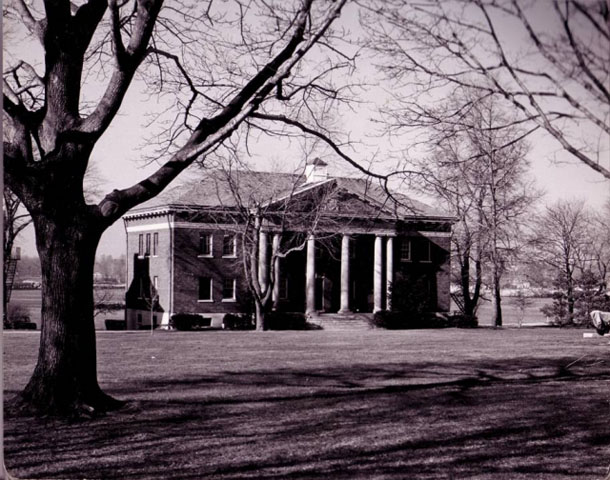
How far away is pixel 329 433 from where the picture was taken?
656 centimetres

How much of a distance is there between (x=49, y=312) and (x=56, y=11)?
9.08 ft

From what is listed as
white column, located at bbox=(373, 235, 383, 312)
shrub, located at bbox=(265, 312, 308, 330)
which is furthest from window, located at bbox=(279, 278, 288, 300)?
white column, located at bbox=(373, 235, 383, 312)

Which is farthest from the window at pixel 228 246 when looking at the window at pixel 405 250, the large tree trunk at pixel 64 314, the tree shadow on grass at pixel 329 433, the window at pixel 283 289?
the large tree trunk at pixel 64 314

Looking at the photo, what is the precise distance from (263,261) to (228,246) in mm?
1618

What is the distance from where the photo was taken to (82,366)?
730cm

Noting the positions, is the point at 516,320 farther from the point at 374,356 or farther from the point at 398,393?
the point at 398,393

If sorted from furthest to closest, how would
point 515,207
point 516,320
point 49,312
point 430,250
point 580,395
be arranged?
1. point 430,250
2. point 516,320
3. point 515,207
4. point 580,395
5. point 49,312

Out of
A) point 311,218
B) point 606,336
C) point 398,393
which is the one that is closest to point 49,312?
point 398,393

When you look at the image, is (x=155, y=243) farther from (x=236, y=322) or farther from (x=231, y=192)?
(x=231, y=192)

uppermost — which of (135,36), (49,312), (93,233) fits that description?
(135,36)

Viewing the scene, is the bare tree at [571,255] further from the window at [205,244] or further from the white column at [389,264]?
the white column at [389,264]

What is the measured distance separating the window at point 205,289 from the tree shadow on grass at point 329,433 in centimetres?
2186

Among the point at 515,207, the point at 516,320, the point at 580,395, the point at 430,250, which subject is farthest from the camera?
the point at 430,250

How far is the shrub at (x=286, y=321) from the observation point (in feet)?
101
